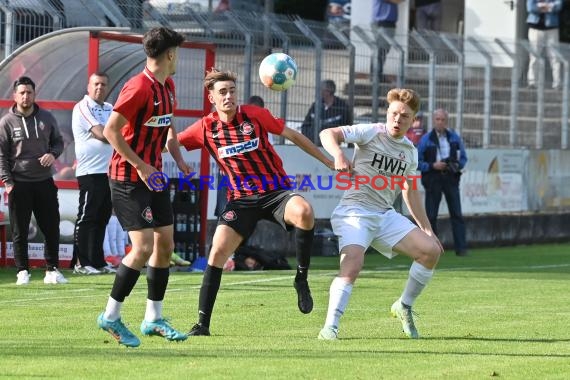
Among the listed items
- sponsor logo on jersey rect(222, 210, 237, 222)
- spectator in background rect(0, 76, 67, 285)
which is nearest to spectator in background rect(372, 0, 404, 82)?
spectator in background rect(0, 76, 67, 285)

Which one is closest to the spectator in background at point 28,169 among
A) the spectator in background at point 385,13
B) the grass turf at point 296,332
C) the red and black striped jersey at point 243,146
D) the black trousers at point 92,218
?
the grass turf at point 296,332

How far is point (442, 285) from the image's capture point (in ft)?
51.4

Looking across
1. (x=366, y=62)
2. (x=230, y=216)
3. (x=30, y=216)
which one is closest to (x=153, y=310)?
(x=230, y=216)

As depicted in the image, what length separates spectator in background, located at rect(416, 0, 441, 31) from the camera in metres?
35.8

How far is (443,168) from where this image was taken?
69.6 ft

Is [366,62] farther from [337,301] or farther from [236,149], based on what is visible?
[337,301]

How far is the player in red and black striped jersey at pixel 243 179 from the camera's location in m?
10.7

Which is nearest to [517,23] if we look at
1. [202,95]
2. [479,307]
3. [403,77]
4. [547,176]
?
[547,176]

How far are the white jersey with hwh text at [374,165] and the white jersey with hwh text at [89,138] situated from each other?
6269 millimetres

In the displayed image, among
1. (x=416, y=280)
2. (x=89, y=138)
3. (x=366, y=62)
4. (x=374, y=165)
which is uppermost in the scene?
(x=366, y=62)

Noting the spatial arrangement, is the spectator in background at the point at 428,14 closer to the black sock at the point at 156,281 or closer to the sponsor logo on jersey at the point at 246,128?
the sponsor logo on jersey at the point at 246,128

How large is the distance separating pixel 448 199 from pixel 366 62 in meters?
2.72

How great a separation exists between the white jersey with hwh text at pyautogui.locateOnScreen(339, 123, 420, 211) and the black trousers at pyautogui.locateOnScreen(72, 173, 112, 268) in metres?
6.39

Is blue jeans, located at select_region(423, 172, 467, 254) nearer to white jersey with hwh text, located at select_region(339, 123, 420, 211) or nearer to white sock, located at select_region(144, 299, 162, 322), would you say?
white jersey with hwh text, located at select_region(339, 123, 420, 211)
